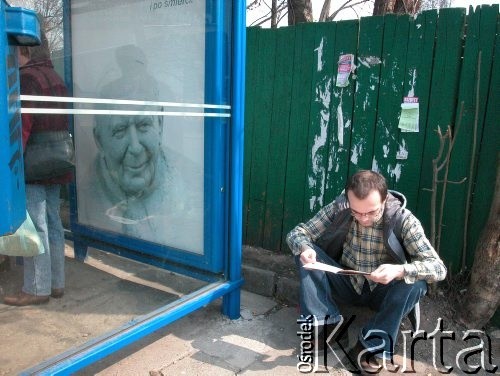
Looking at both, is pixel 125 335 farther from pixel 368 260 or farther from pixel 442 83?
pixel 442 83

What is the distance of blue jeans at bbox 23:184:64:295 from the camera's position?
7.82 ft

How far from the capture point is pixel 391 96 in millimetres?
3258

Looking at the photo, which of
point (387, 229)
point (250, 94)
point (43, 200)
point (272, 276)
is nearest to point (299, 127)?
point (250, 94)

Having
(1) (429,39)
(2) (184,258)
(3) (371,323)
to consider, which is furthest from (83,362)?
(1) (429,39)

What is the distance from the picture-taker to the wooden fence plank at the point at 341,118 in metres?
3.40

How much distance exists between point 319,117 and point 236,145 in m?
1.05

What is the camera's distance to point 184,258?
2.99m

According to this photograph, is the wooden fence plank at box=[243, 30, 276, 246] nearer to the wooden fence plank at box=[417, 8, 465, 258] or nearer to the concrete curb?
the concrete curb

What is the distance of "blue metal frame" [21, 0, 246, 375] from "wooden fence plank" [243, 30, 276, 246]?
109 centimetres

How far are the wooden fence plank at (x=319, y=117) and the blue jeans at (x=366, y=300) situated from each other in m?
1.02

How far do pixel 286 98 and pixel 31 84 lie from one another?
2205 mm

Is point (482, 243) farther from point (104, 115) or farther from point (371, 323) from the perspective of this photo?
point (104, 115)

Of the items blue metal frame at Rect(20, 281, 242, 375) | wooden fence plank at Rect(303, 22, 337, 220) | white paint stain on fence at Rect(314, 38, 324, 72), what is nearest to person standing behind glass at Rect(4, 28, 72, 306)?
blue metal frame at Rect(20, 281, 242, 375)

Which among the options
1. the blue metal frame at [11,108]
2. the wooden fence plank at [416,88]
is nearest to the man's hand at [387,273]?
the wooden fence plank at [416,88]
